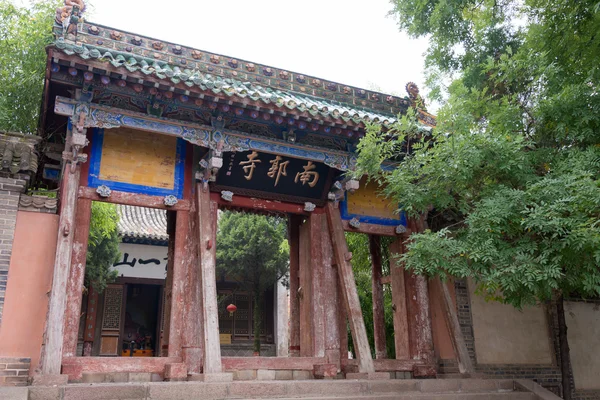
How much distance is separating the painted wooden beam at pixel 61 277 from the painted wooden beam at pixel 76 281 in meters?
0.18

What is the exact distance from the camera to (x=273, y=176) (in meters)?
8.23

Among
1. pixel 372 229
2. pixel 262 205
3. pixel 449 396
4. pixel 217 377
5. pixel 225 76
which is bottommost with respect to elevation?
pixel 449 396

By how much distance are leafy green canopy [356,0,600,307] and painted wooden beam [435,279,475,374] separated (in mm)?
2021

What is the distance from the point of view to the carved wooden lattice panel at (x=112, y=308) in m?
15.5

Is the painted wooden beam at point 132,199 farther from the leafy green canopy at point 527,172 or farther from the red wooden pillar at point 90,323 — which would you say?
the red wooden pillar at point 90,323

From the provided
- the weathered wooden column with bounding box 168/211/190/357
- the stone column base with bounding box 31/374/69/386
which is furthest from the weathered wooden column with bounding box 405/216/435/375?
the stone column base with bounding box 31/374/69/386

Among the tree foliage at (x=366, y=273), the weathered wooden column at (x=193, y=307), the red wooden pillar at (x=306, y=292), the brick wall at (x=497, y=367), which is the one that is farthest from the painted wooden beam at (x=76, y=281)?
the tree foliage at (x=366, y=273)

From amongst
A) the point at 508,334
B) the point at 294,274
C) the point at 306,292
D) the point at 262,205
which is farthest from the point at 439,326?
the point at 262,205

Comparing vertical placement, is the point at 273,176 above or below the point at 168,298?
above

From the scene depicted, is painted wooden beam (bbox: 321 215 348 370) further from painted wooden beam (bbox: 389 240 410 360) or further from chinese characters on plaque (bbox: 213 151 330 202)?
painted wooden beam (bbox: 389 240 410 360)

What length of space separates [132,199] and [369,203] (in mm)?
3980

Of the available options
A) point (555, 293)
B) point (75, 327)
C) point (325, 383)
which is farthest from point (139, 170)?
point (555, 293)

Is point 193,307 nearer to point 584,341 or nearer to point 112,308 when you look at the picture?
point 584,341

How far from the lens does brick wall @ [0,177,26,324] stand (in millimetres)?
6121
